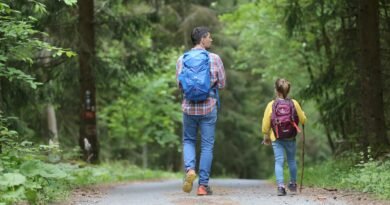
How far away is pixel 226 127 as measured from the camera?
3203 cm

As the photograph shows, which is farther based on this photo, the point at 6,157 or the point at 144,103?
the point at 144,103

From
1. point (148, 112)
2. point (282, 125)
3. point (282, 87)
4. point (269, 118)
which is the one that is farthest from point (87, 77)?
point (148, 112)

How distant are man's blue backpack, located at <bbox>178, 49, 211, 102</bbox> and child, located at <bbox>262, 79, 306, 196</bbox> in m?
1.05

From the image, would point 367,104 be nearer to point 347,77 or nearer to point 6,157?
point 347,77

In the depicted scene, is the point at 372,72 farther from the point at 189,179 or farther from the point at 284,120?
the point at 189,179

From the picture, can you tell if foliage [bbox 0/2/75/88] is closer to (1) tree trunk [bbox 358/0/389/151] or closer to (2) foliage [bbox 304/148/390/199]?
(2) foliage [bbox 304/148/390/199]

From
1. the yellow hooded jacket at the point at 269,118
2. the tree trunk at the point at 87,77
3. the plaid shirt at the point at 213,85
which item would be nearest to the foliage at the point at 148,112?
the tree trunk at the point at 87,77

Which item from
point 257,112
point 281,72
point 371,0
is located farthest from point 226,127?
point 371,0

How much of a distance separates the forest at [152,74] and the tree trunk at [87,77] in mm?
25

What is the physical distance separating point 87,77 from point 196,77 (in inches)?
277

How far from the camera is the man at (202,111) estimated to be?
7.64 m

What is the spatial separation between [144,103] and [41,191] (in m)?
20.0

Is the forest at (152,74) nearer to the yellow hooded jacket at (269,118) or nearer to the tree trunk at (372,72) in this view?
the tree trunk at (372,72)

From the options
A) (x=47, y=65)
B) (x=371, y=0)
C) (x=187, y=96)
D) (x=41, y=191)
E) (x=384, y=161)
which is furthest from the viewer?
(x=47, y=65)
